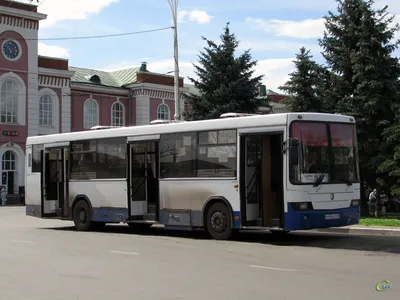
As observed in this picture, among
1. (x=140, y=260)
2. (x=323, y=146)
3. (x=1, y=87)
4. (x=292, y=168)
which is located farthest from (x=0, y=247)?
(x=1, y=87)

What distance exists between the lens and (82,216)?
19109mm

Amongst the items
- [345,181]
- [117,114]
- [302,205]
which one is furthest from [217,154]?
[117,114]

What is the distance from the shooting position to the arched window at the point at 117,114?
5606cm

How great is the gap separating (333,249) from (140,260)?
4233mm

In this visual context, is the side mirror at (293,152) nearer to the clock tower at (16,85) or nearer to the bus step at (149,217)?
the bus step at (149,217)

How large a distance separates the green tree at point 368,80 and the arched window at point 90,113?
107 feet

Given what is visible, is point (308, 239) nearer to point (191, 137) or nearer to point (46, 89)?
point (191, 137)

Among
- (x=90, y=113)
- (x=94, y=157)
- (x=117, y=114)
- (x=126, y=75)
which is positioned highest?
(x=126, y=75)

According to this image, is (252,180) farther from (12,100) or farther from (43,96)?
(43,96)

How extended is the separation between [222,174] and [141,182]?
3357 mm

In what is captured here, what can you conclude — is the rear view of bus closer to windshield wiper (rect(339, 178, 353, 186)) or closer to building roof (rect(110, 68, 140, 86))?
windshield wiper (rect(339, 178, 353, 186))

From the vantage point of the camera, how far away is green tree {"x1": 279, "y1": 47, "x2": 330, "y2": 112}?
25.9m

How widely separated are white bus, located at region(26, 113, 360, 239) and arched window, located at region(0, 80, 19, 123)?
3005 centimetres

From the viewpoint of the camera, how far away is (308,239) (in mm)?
15312
